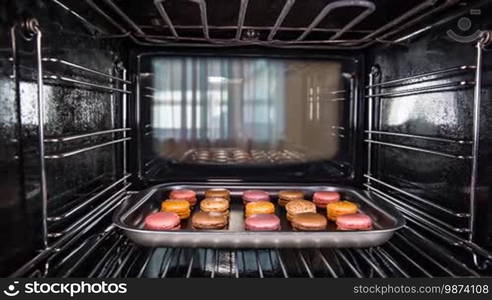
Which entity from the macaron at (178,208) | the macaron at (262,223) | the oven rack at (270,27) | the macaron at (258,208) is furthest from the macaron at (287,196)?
the oven rack at (270,27)

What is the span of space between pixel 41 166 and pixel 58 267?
0.25 m

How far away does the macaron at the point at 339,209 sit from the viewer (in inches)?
44.9

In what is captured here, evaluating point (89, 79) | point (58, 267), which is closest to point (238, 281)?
point (58, 267)

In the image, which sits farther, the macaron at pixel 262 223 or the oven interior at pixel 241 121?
the macaron at pixel 262 223

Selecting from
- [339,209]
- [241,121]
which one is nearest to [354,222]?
[339,209]

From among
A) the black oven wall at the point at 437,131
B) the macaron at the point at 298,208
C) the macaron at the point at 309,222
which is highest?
the black oven wall at the point at 437,131

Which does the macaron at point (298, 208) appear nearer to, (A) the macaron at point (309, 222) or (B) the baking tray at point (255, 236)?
(A) the macaron at point (309, 222)

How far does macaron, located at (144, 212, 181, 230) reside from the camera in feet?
3.34

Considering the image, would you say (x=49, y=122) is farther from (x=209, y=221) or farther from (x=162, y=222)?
(x=209, y=221)

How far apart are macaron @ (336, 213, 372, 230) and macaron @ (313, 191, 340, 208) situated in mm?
198

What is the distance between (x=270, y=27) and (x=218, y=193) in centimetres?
62

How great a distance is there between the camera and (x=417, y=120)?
1081mm

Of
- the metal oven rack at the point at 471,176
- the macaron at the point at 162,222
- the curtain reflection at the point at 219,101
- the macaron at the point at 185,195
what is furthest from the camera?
the curtain reflection at the point at 219,101

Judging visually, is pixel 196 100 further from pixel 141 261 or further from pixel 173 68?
pixel 141 261
